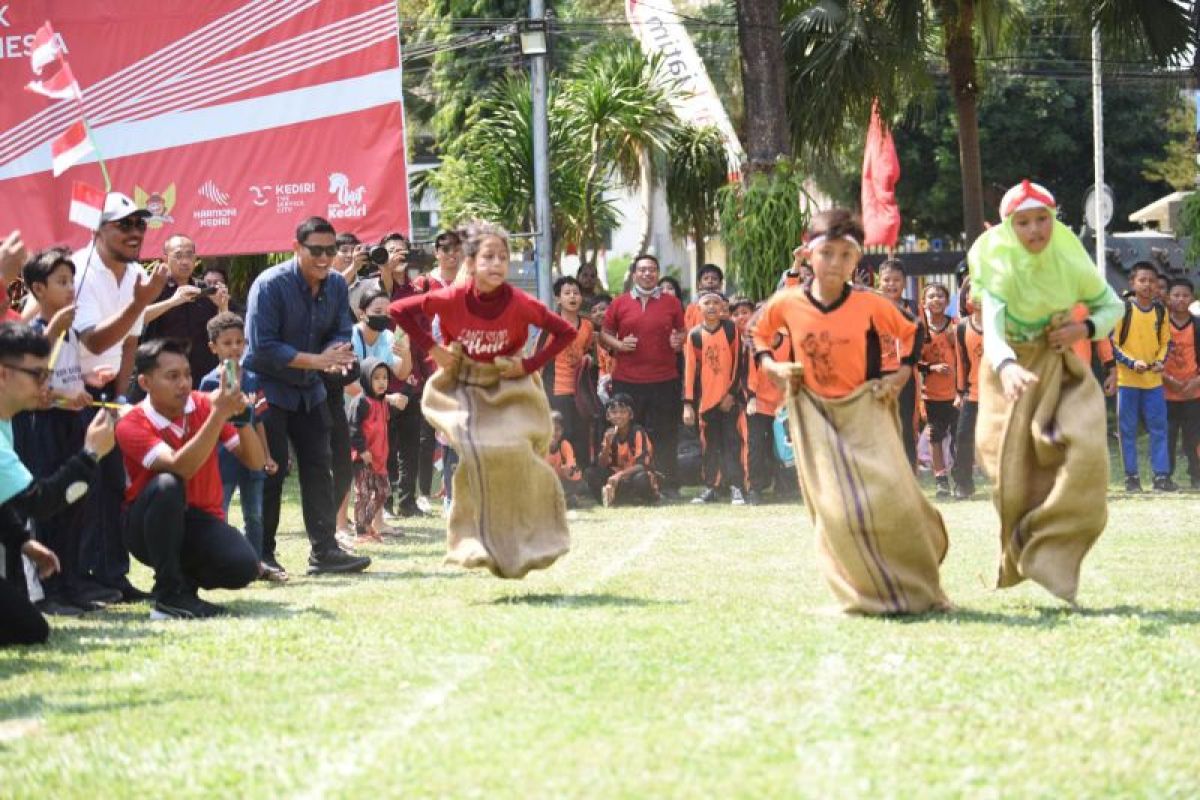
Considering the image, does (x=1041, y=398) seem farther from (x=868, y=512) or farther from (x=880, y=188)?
(x=880, y=188)

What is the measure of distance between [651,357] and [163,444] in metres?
9.72

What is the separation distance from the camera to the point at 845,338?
30.4 ft

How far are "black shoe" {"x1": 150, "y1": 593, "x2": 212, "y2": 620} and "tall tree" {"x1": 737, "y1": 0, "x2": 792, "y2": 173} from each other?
13.5 metres

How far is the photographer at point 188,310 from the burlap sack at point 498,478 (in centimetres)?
361

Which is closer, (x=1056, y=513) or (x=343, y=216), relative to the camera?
(x=1056, y=513)

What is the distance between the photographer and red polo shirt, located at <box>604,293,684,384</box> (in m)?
19.1

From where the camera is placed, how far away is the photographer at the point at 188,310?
1392 centimetres

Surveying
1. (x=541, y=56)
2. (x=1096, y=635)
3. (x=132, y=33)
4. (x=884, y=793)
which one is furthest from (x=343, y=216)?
(x=884, y=793)

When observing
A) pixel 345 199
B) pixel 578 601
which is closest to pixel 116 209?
pixel 578 601

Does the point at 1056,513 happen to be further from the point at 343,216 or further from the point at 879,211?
the point at 879,211

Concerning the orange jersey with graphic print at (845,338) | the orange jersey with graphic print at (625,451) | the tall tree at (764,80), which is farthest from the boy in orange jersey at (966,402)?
the orange jersey with graphic print at (845,338)

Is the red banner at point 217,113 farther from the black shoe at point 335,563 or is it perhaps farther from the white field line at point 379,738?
the white field line at point 379,738

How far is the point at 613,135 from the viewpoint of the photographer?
3338 centimetres

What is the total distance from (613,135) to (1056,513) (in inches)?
977
